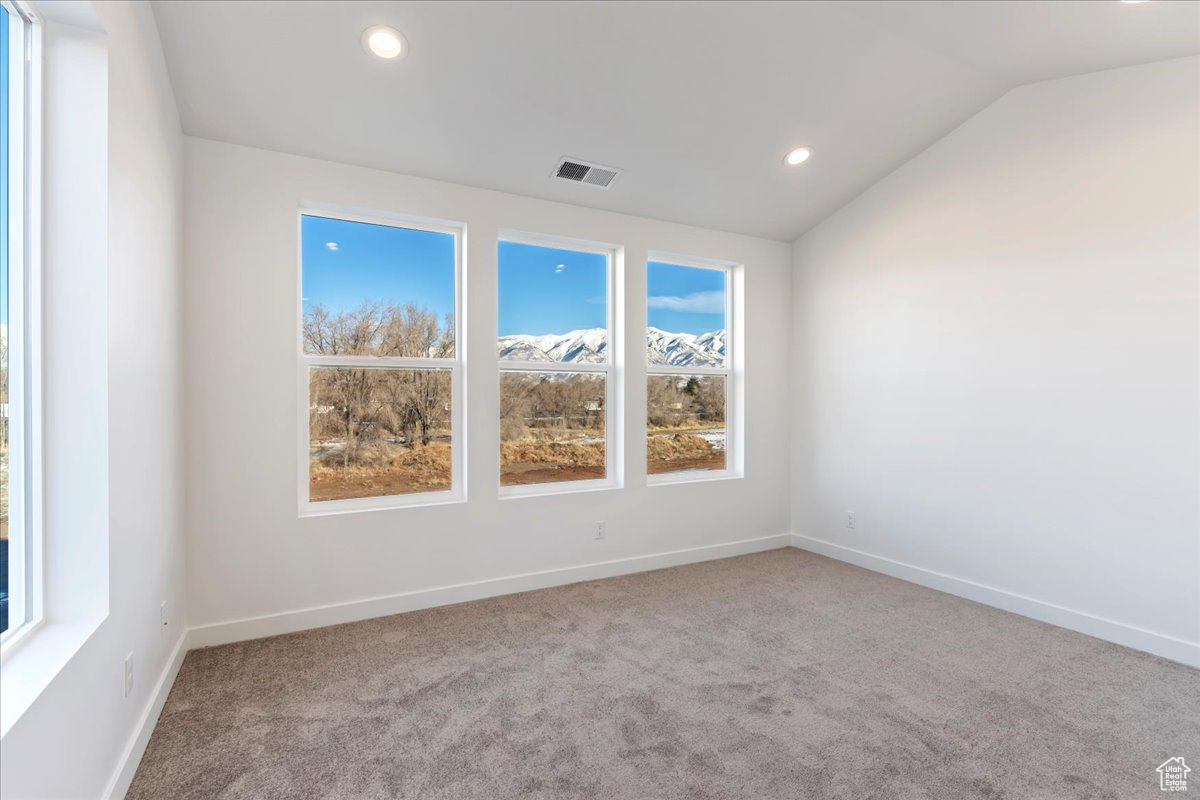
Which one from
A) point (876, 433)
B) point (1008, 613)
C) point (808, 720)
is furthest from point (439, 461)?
point (1008, 613)

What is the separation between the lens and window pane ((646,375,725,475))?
4281 millimetres

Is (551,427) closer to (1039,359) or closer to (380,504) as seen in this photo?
(380,504)

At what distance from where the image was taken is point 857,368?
4250 mm

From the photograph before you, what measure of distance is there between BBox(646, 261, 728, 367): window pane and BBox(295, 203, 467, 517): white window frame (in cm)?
140

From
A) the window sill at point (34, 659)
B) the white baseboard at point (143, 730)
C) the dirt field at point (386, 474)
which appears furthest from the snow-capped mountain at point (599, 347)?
the window sill at point (34, 659)

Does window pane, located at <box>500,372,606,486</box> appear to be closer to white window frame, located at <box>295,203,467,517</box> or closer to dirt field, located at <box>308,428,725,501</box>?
dirt field, located at <box>308,428,725,501</box>

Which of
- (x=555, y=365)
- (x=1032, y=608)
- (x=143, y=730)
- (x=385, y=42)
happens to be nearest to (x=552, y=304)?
(x=555, y=365)

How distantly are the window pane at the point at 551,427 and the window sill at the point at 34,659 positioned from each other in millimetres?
2278

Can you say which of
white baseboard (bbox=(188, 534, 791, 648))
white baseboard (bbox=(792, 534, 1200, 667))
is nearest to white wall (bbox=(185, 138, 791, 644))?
white baseboard (bbox=(188, 534, 791, 648))

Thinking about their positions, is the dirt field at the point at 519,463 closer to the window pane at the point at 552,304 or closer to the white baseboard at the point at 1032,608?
the window pane at the point at 552,304

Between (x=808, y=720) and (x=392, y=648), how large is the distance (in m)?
1.93

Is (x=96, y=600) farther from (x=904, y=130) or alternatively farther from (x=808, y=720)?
(x=904, y=130)

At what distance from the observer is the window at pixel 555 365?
3732 mm

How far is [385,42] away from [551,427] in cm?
233
